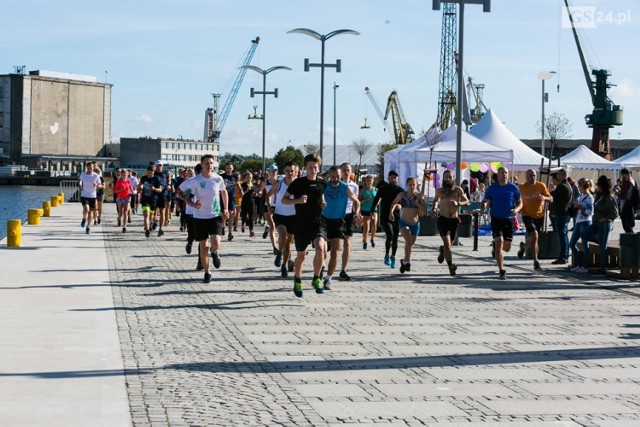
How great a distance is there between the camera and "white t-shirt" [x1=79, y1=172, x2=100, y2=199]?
28.2 metres

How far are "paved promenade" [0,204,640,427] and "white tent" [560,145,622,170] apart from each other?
30.4 meters

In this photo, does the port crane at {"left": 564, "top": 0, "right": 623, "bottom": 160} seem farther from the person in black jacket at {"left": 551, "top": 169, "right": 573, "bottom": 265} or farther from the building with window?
the person in black jacket at {"left": 551, "top": 169, "right": 573, "bottom": 265}

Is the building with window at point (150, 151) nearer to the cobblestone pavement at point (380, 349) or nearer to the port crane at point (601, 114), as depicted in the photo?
the port crane at point (601, 114)

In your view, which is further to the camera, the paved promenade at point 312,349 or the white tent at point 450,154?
the white tent at point 450,154

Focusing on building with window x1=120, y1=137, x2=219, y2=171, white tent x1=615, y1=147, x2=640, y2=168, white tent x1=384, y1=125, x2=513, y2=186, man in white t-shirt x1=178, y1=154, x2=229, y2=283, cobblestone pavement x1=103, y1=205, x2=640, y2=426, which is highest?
building with window x1=120, y1=137, x2=219, y2=171

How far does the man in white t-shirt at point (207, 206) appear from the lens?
54.0 feet

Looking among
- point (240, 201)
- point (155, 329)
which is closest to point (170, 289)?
point (155, 329)

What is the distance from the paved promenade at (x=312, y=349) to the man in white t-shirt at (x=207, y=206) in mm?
643

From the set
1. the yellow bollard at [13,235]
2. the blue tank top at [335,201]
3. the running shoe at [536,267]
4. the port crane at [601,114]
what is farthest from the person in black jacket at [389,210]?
the port crane at [601,114]

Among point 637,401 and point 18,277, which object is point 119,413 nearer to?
point 637,401

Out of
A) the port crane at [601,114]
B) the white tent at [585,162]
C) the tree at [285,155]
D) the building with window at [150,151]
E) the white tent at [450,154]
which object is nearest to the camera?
the white tent at [450,154]

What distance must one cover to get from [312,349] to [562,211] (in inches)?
483

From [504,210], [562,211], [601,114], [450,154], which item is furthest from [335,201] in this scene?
[601,114]

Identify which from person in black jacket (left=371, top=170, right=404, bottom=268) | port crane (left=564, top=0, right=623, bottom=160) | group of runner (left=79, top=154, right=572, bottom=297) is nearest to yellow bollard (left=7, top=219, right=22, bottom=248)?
group of runner (left=79, top=154, right=572, bottom=297)
